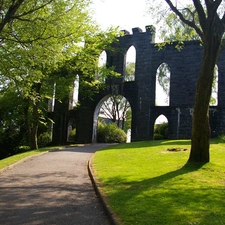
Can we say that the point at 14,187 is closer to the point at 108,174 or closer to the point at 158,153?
the point at 108,174

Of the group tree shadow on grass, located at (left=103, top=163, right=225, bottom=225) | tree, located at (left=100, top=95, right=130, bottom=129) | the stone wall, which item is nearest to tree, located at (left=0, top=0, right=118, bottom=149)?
tree shadow on grass, located at (left=103, top=163, right=225, bottom=225)

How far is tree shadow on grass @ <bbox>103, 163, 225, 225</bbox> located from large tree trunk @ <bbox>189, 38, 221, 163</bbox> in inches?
96.2

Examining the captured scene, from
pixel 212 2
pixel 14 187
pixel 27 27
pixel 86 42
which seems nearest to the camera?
pixel 14 187

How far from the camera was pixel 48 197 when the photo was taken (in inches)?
318

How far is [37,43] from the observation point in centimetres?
1294

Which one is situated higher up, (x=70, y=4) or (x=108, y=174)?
(x=70, y=4)

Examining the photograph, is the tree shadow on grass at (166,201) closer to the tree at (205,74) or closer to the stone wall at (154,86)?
the tree at (205,74)

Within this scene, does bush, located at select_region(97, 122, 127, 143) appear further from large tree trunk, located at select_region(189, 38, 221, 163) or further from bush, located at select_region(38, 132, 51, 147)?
large tree trunk, located at select_region(189, 38, 221, 163)

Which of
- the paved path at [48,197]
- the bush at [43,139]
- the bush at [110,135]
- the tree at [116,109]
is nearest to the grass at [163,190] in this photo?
the paved path at [48,197]

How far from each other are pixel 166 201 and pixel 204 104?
5.64m

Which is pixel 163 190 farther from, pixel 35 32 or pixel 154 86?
pixel 154 86

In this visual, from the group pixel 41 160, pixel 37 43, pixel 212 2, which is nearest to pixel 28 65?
pixel 37 43

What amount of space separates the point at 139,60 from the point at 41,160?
56.5ft

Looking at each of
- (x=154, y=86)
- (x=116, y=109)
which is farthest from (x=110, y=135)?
(x=116, y=109)
